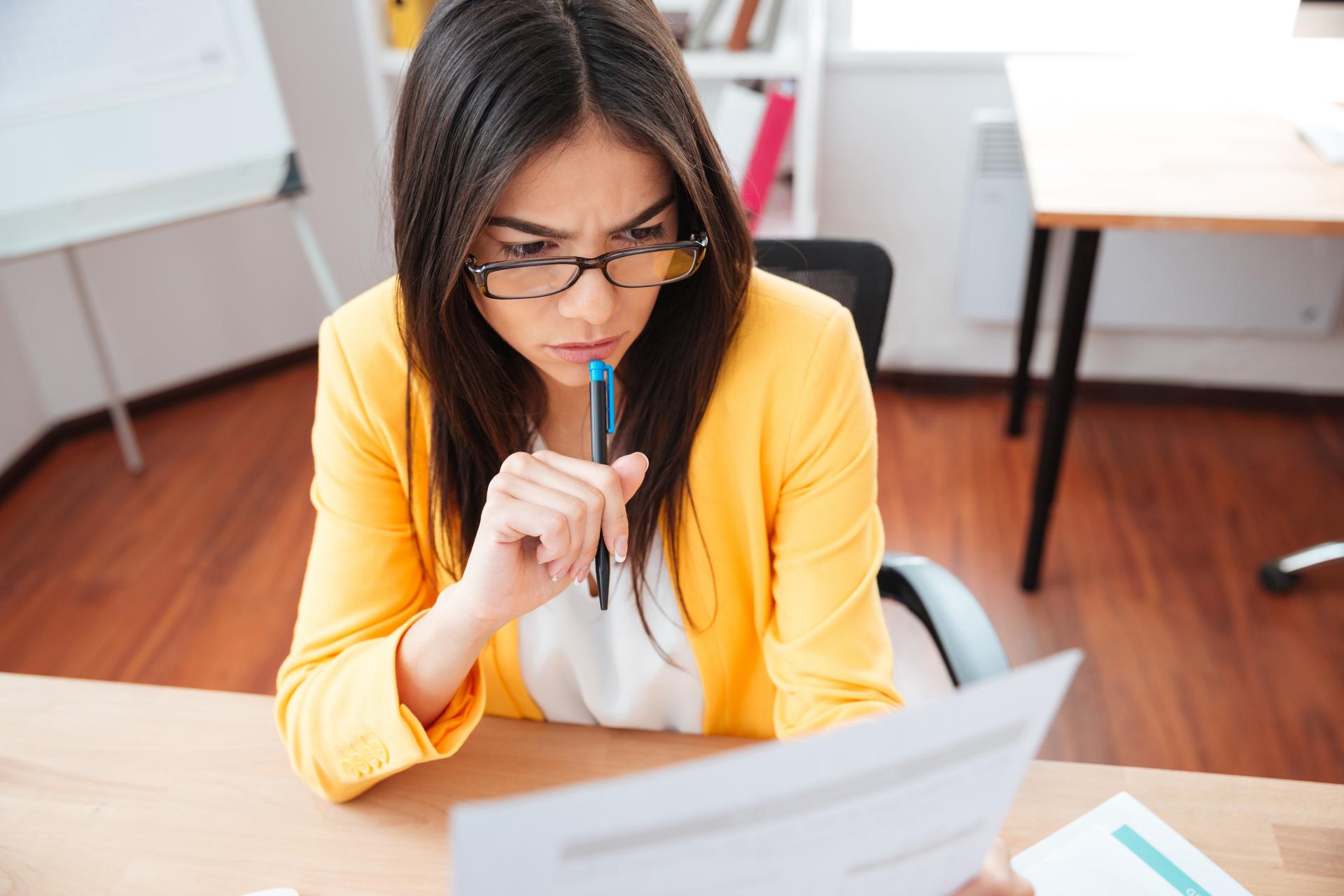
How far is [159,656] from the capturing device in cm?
201

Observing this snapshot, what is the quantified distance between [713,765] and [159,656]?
1.90 metres

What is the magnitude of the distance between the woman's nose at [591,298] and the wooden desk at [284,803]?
13.9 inches

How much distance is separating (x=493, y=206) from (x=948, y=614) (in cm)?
59

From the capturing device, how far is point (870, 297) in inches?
42.9

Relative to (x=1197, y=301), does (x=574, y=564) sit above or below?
above

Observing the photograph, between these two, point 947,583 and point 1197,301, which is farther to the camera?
point 1197,301

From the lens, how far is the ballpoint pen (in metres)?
0.82

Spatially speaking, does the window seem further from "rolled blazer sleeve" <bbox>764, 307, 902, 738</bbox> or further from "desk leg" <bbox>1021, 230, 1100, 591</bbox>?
"rolled blazer sleeve" <bbox>764, 307, 902, 738</bbox>

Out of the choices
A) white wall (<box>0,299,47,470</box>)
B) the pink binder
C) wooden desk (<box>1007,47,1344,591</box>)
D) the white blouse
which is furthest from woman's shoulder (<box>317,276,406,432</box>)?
white wall (<box>0,299,47,470</box>)

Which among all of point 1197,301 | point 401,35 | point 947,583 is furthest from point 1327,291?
point 401,35

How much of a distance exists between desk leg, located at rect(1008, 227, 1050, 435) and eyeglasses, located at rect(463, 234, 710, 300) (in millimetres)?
1737

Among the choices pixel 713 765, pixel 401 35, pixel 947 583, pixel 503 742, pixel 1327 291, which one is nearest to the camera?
pixel 713 765

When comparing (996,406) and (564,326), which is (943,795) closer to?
(564,326)

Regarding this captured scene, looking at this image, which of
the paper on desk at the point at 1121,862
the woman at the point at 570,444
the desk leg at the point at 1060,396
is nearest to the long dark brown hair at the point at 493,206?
the woman at the point at 570,444
